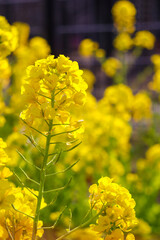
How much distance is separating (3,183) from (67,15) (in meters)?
5.27

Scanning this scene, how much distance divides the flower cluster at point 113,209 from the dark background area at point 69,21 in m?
4.96

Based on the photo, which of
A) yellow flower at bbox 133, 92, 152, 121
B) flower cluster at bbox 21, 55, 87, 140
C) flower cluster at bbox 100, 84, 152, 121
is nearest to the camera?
flower cluster at bbox 21, 55, 87, 140

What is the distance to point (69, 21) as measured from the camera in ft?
19.7

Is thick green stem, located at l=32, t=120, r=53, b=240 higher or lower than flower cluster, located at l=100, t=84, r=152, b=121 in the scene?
higher

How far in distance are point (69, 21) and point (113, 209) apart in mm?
5161

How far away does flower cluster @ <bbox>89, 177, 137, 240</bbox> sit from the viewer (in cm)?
102

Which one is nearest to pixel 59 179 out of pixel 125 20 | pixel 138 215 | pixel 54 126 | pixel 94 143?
pixel 94 143

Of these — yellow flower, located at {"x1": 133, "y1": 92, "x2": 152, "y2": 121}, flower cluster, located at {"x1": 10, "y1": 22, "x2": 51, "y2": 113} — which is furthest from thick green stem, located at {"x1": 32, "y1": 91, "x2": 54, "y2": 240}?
yellow flower, located at {"x1": 133, "y1": 92, "x2": 152, "y2": 121}

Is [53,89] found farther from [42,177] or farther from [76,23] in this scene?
[76,23]

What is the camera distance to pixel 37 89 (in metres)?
1.00

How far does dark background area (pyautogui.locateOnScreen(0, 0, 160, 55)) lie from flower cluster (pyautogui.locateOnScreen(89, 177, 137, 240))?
16.3ft

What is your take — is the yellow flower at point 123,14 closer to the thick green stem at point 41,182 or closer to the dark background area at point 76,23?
the dark background area at point 76,23

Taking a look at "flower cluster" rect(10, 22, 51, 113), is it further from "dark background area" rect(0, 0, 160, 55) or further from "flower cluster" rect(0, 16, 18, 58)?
"dark background area" rect(0, 0, 160, 55)

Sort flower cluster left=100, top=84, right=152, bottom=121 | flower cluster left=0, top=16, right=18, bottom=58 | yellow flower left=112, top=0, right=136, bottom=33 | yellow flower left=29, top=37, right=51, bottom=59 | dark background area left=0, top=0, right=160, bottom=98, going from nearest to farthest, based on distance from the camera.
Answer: flower cluster left=0, top=16, right=18, bottom=58 < flower cluster left=100, top=84, right=152, bottom=121 < yellow flower left=112, top=0, right=136, bottom=33 < yellow flower left=29, top=37, right=51, bottom=59 < dark background area left=0, top=0, right=160, bottom=98
